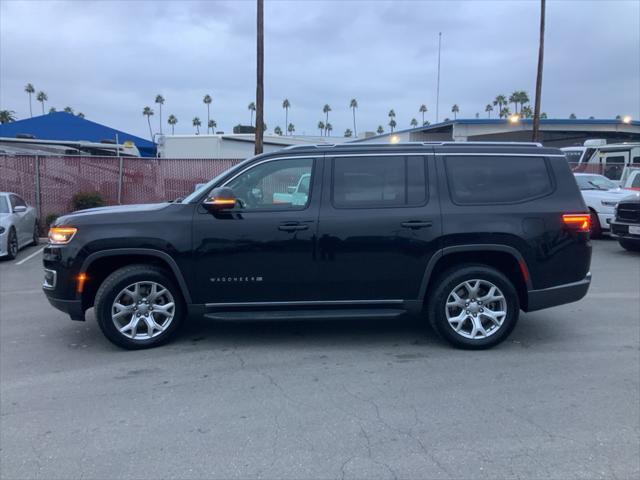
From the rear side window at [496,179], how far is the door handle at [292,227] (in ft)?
4.89

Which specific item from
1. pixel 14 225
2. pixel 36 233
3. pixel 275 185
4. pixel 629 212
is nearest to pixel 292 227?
pixel 275 185

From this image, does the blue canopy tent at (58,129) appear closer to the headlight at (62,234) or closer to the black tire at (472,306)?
the headlight at (62,234)

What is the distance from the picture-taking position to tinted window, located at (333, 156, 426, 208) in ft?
18.8

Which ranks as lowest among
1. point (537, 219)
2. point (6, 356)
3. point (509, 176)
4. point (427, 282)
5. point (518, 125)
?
point (6, 356)

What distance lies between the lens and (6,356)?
569 centimetres

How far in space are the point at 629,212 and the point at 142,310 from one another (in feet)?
34.0

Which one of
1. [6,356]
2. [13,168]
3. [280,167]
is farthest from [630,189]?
[13,168]

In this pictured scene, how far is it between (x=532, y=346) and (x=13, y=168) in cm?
1474

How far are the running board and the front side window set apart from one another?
3.35ft

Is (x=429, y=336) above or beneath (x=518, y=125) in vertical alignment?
beneath

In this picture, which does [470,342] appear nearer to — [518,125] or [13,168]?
[13,168]

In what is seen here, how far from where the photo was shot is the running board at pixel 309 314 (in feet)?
18.5

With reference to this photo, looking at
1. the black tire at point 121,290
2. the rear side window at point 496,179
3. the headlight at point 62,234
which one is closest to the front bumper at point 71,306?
the black tire at point 121,290

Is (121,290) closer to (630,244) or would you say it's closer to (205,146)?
(630,244)
